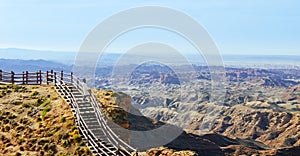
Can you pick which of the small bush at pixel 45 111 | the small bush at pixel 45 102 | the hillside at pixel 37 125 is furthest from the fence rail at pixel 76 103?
the small bush at pixel 45 111

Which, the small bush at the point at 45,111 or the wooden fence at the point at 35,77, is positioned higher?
the wooden fence at the point at 35,77

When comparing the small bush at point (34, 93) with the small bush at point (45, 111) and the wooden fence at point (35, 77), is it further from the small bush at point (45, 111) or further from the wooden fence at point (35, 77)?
the small bush at point (45, 111)

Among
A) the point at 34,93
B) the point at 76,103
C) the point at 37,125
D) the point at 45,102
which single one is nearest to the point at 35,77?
the point at 34,93

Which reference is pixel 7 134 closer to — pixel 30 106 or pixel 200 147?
pixel 30 106

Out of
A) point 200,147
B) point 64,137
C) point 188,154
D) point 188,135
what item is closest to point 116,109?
point 64,137

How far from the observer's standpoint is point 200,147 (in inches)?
6156

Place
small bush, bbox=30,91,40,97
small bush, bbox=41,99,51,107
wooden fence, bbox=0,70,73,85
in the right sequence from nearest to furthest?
small bush, bbox=41,99,51,107 < small bush, bbox=30,91,40,97 < wooden fence, bbox=0,70,73,85

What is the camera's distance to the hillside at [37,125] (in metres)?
25.9

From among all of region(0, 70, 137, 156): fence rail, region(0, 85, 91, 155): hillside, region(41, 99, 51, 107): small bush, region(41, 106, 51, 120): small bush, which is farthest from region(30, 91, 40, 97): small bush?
region(41, 106, 51, 120): small bush

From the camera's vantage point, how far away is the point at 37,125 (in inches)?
1137

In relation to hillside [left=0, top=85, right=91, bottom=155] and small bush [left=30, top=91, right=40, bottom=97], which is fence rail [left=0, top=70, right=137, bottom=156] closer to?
hillside [left=0, top=85, right=91, bottom=155]

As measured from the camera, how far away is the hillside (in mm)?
25875

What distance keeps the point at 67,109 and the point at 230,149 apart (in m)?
144

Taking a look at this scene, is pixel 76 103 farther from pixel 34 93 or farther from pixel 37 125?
pixel 34 93
